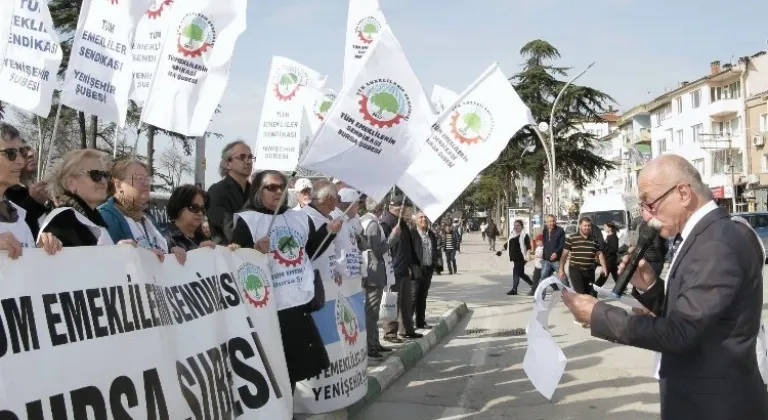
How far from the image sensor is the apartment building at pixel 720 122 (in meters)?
57.8

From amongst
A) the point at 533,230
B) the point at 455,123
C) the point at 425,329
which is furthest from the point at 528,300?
the point at 533,230

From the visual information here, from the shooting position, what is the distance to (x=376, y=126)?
5.62 meters

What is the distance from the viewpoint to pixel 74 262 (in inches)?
137

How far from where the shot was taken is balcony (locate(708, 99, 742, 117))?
5962 centimetres

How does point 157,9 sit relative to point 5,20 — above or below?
above

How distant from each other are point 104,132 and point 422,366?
17.4 meters

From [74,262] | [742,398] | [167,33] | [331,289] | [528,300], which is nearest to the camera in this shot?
[742,398]

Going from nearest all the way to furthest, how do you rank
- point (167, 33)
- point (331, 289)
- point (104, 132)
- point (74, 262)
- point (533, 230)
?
point (74, 262)
point (331, 289)
point (167, 33)
point (104, 132)
point (533, 230)

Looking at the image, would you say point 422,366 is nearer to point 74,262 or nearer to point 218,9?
point 218,9

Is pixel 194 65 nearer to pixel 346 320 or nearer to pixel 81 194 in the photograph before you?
pixel 346 320

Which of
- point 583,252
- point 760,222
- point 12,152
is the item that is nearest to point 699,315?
point 12,152

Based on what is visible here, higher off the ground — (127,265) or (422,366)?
(127,265)

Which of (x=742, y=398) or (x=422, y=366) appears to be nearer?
(x=742, y=398)

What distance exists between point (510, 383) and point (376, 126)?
3.53 m
